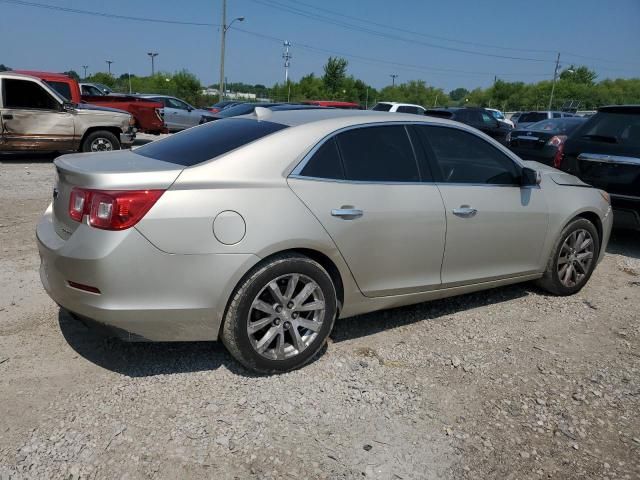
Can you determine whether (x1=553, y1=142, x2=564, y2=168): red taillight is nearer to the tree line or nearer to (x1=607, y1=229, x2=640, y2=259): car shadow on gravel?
(x1=607, y1=229, x2=640, y2=259): car shadow on gravel

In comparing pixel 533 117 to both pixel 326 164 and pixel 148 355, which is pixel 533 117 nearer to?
pixel 326 164

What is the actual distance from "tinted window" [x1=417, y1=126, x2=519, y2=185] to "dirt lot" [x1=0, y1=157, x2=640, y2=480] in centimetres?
112

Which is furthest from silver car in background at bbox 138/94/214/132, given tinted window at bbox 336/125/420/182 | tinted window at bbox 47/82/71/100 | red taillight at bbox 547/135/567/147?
tinted window at bbox 336/125/420/182

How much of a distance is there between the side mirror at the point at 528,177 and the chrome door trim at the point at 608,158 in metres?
2.53

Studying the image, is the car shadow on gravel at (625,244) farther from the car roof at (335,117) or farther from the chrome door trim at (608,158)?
the car roof at (335,117)

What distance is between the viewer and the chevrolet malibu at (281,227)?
9.43ft

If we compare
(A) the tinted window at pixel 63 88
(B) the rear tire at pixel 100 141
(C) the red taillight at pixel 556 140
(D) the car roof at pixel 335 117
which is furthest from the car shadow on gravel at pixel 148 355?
(A) the tinted window at pixel 63 88

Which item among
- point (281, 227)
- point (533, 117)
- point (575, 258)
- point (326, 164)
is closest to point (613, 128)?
point (575, 258)

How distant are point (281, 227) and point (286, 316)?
21.3 inches

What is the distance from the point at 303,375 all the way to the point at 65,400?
133 centimetres

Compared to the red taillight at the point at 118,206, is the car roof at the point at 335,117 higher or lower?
higher

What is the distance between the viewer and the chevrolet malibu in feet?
9.43

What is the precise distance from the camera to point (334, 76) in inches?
2431

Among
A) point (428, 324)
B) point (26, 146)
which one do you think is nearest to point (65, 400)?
point (428, 324)
